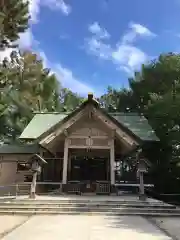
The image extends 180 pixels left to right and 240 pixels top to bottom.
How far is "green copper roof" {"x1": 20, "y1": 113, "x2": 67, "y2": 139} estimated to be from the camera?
16.9m

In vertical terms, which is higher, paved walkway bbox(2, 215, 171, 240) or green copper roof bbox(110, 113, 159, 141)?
green copper roof bbox(110, 113, 159, 141)

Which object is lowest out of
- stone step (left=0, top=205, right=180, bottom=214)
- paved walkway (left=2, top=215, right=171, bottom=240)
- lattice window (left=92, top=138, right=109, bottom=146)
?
paved walkway (left=2, top=215, right=171, bottom=240)

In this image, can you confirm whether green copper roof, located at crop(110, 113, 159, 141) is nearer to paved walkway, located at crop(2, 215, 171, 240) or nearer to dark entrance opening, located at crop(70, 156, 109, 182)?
dark entrance opening, located at crop(70, 156, 109, 182)

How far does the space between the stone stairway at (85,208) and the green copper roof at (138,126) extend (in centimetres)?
692

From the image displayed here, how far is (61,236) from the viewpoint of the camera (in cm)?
531

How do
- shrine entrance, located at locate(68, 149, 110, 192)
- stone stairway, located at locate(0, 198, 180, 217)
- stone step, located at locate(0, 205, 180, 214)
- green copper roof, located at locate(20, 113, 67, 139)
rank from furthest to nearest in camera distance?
shrine entrance, located at locate(68, 149, 110, 192) → green copper roof, located at locate(20, 113, 67, 139) → stone step, located at locate(0, 205, 180, 214) → stone stairway, located at locate(0, 198, 180, 217)

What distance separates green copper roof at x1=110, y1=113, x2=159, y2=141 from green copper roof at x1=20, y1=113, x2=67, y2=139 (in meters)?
4.77

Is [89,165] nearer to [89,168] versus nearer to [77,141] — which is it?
[89,168]

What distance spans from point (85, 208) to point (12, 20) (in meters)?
12.9

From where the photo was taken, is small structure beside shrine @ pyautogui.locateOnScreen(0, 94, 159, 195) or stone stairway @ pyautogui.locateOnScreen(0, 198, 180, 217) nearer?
stone stairway @ pyautogui.locateOnScreen(0, 198, 180, 217)

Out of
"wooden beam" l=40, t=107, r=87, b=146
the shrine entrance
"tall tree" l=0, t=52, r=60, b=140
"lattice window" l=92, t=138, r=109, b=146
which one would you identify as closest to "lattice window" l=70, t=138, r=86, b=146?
"lattice window" l=92, t=138, r=109, b=146

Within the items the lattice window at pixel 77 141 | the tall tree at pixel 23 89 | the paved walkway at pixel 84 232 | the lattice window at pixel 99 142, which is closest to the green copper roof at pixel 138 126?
the lattice window at pixel 99 142

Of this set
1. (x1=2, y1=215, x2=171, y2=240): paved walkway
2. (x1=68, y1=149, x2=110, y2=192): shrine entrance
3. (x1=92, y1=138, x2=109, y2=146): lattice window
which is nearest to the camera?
(x1=2, y1=215, x2=171, y2=240): paved walkway

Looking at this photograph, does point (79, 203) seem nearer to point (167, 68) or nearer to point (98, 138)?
point (98, 138)
